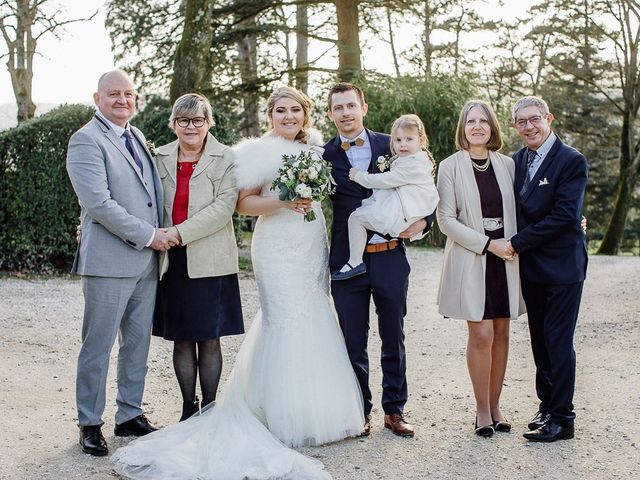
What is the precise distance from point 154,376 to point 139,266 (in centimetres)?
206

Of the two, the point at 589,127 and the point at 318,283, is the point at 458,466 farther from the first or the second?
the point at 589,127

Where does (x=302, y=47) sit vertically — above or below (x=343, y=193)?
above

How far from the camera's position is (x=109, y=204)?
180 inches

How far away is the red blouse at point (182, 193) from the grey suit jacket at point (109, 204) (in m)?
0.15

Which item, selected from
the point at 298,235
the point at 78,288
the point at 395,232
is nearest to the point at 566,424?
the point at 395,232

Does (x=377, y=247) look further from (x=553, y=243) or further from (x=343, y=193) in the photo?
(x=553, y=243)

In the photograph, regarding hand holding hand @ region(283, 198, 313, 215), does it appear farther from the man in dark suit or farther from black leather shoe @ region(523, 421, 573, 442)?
black leather shoe @ region(523, 421, 573, 442)

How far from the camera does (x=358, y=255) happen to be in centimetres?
486

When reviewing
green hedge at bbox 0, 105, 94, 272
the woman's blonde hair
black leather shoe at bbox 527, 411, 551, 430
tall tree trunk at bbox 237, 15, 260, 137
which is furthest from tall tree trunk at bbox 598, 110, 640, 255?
the woman's blonde hair

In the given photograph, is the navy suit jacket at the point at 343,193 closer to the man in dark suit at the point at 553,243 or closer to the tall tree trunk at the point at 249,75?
the man in dark suit at the point at 553,243

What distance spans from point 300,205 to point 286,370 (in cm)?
108

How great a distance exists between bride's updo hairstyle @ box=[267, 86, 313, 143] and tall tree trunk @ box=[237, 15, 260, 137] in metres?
12.1

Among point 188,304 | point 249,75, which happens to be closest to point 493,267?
point 188,304

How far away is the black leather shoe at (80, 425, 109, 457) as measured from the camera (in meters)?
4.52
